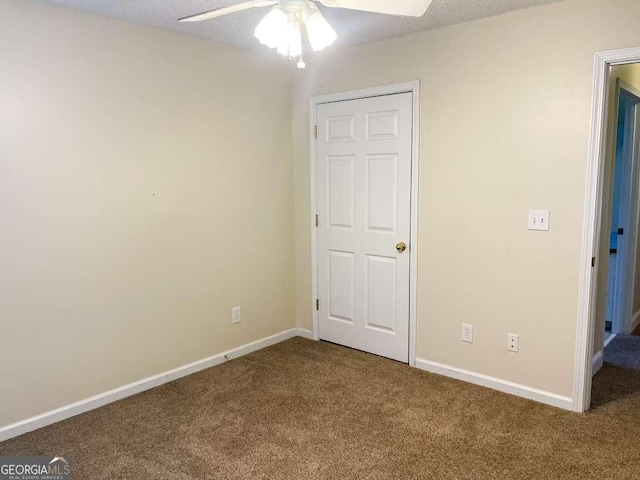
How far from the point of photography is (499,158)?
2916 millimetres

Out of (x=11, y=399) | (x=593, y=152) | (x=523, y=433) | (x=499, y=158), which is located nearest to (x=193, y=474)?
(x=11, y=399)

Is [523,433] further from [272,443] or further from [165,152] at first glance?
[165,152]

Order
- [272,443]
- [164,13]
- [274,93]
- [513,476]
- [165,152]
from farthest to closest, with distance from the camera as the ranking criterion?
1. [274,93]
2. [165,152]
3. [164,13]
4. [272,443]
5. [513,476]

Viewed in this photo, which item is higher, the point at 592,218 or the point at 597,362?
the point at 592,218

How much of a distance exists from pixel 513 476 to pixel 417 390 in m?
0.94

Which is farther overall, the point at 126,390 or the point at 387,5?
the point at 126,390

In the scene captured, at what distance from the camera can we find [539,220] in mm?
2801

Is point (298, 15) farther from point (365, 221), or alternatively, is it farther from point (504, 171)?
point (365, 221)

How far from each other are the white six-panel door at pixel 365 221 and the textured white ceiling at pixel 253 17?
0.46m

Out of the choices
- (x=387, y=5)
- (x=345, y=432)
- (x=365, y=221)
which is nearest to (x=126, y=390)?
(x=345, y=432)

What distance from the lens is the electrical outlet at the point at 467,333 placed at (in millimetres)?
3168

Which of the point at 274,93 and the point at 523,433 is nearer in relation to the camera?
the point at 523,433

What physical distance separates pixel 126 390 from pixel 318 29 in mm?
2455

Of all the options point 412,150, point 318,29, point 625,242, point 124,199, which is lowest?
point 625,242
